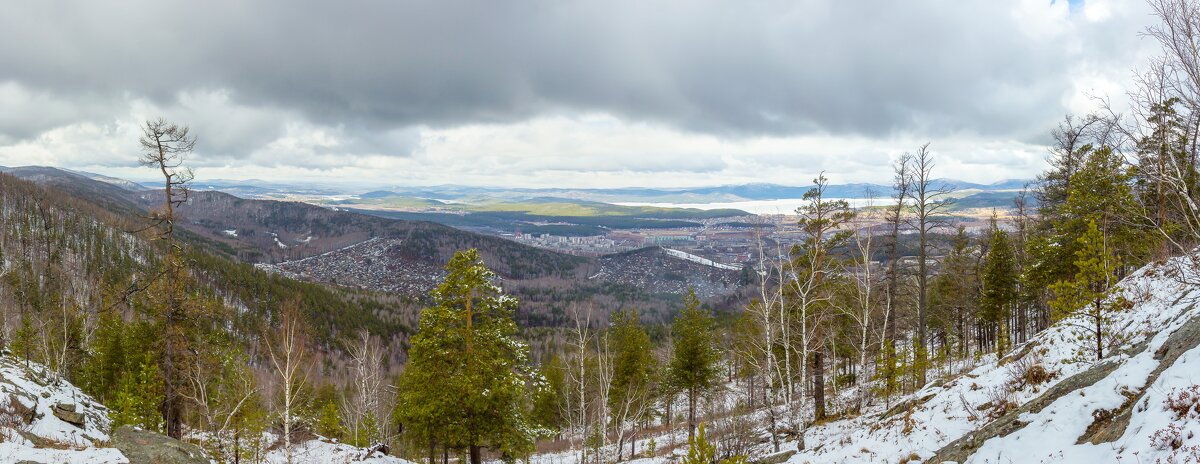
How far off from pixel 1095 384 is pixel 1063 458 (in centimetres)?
231

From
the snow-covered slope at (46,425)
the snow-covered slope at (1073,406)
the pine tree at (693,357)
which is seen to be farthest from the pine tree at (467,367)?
the pine tree at (693,357)

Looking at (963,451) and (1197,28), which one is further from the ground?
(1197,28)

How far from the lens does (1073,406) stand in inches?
300

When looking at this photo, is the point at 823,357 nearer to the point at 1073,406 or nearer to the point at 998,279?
the point at 998,279

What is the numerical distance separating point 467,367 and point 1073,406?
16.0 metres

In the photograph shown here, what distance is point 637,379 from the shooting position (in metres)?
30.9

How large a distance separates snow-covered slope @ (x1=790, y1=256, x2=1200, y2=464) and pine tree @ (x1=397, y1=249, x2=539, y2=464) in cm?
1044

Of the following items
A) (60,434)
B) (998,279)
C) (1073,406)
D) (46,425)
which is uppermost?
(1073,406)

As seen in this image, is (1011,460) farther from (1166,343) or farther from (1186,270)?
(1186,270)

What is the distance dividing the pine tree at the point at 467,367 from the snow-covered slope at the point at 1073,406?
34.2ft

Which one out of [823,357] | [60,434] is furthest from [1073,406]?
[60,434]

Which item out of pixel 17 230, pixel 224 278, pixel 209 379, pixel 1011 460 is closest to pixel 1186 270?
pixel 1011 460

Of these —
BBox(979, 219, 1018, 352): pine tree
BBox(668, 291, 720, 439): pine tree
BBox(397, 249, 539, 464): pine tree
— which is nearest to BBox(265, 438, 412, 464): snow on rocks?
BBox(397, 249, 539, 464): pine tree

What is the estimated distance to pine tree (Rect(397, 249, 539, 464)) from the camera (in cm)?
1769
